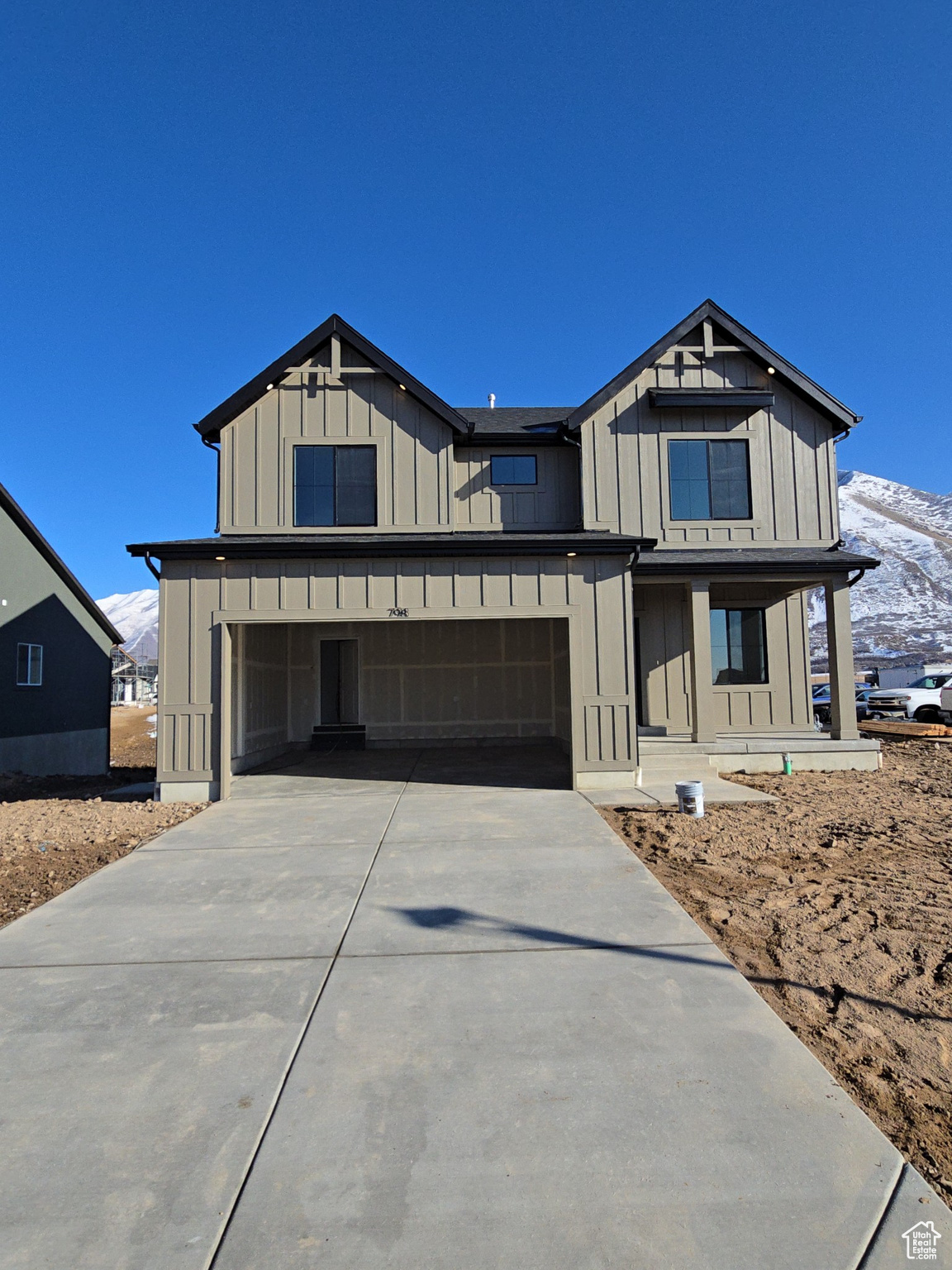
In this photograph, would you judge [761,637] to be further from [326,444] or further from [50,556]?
[50,556]

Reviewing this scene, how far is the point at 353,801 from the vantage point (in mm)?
9883

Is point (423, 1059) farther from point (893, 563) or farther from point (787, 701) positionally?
point (893, 563)

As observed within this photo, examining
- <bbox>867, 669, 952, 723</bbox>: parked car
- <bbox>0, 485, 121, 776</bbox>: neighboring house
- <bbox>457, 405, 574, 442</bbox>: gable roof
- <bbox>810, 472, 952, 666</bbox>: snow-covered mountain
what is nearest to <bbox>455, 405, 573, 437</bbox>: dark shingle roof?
<bbox>457, 405, 574, 442</bbox>: gable roof

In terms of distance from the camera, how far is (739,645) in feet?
Result: 46.8

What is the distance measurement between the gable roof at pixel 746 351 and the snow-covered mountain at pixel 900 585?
55.8 metres

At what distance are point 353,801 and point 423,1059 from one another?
675cm

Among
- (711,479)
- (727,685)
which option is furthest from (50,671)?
(711,479)

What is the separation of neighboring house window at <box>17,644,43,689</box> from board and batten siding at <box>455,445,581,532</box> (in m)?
10.6

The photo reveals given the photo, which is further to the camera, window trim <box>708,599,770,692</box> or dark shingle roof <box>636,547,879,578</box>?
window trim <box>708,599,770,692</box>

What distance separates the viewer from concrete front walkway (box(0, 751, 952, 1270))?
2285mm

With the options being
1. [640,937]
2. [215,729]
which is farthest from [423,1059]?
[215,729]

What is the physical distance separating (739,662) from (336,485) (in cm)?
873

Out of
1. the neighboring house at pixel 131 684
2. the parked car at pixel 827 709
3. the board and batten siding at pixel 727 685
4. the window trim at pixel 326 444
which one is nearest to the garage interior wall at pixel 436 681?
the board and batten siding at pixel 727 685

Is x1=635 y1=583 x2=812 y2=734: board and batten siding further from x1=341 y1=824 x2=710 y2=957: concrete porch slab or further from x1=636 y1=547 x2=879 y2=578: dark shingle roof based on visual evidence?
x1=341 y1=824 x2=710 y2=957: concrete porch slab
